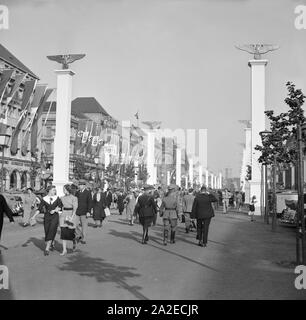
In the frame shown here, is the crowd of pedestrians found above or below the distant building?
below

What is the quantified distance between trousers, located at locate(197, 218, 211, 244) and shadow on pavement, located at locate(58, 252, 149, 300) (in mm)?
4057

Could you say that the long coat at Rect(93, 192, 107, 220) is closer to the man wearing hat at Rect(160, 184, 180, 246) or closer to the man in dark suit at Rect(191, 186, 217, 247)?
the man wearing hat at Rect(160, 184, 180, 246)

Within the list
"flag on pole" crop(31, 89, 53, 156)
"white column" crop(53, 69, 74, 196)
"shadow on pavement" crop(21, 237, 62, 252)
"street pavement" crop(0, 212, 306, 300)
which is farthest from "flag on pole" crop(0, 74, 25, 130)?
"street pavement" crop(0, 212, 306, 300)

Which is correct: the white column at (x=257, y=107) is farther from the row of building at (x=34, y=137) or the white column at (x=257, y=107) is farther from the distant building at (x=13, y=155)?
the distant building at (x=13, y=155)

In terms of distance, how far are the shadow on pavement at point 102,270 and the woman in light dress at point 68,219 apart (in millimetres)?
821

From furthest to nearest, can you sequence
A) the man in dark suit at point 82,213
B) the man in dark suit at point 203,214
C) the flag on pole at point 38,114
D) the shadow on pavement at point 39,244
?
the flag on pole at point 38,114 → the man in dark suit at point 82,213 → the man in dark suit at point 203,214 → the shadow on pavement at point 39,244

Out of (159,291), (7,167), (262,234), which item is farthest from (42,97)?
(159,291)

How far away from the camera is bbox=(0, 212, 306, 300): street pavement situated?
7.46 metres

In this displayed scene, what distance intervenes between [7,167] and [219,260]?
158ft

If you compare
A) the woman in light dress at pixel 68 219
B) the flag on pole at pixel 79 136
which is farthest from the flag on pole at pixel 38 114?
the woman in light dress at pixel 68 219

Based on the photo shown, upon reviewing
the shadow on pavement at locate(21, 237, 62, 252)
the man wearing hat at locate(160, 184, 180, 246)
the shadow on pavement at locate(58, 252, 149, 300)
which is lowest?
the shadow on pavement at locate(21, 237, 62, 252)

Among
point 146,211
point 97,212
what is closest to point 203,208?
point 146,211

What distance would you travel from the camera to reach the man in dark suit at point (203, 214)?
14125 mm
